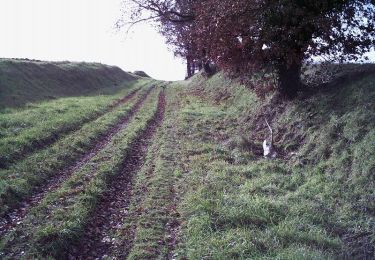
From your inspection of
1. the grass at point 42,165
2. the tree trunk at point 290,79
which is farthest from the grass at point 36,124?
the tree trunk at point 290,79

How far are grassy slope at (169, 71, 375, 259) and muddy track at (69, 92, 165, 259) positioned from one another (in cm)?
157

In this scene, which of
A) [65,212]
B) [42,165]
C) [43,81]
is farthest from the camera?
[43,81]

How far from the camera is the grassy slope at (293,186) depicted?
751 centimetres

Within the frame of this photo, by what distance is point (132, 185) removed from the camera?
37.5ft

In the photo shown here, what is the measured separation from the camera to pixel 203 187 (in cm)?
1059

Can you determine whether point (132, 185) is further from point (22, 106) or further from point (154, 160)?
point (22, 106)

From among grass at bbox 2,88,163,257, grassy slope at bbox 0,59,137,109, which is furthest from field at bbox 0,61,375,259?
grassy slope at bbox 0,59,137,109

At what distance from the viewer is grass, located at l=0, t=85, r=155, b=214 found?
9.86 m

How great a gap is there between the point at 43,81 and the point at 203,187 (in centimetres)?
2627

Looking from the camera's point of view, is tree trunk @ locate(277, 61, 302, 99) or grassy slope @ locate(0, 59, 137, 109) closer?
tree trunk @ locate(277, 61, 302, 99)

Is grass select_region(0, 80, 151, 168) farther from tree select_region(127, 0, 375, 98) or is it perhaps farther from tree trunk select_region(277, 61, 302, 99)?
tree trunk select_region(277, 61, 302, 99)

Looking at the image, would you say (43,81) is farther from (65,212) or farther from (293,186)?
(293,186)

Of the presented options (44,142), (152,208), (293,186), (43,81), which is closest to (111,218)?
(152,208)

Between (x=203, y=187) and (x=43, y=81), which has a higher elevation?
(x=43, y=81)
